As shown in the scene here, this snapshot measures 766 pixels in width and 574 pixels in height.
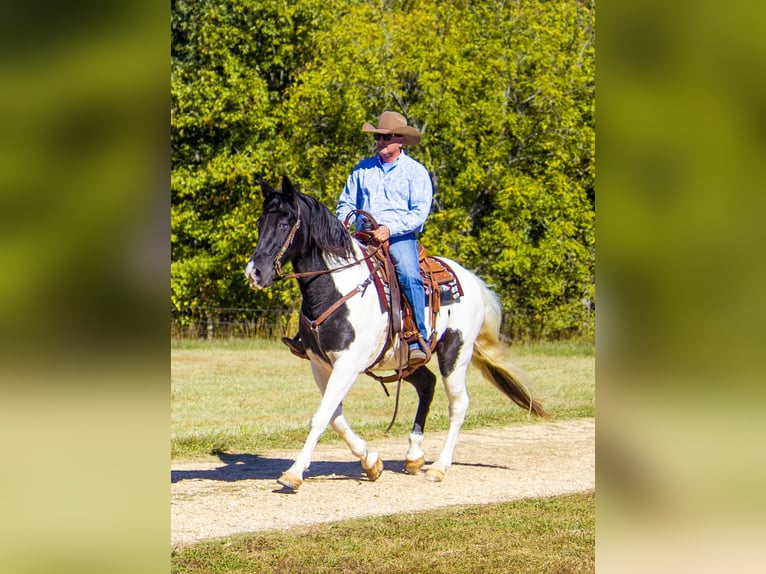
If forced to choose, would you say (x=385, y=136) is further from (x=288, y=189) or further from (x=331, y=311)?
(x=331, y=311)

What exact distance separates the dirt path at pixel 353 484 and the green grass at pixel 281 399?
0.69 m

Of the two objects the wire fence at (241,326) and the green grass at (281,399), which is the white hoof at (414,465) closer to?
the green grass at (281,399)

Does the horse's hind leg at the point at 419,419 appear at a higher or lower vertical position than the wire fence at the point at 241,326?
higher

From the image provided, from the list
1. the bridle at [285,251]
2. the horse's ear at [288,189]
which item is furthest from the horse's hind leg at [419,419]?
the horse's ear at [288,189]

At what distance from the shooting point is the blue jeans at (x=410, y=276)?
29.4ft

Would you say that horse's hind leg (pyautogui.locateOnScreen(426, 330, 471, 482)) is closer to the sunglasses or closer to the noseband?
the sunglasses

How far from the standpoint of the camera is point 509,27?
28.7 metres

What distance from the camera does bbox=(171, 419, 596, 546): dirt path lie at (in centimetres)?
746

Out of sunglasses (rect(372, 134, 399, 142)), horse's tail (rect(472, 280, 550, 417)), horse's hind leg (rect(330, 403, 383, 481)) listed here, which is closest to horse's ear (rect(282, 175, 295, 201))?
sunglasses (rect(372, 134, 399, 142))

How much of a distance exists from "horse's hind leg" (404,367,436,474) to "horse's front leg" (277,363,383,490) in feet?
1.47

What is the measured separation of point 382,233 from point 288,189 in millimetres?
955

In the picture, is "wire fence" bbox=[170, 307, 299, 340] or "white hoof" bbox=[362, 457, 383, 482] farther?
"wire fence" bbox=[170, 307, 299, 340]

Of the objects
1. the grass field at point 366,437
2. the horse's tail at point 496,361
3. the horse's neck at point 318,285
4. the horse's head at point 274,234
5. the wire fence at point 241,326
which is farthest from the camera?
the wire fence at point 241,326

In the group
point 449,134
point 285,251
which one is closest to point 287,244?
point 285,251
